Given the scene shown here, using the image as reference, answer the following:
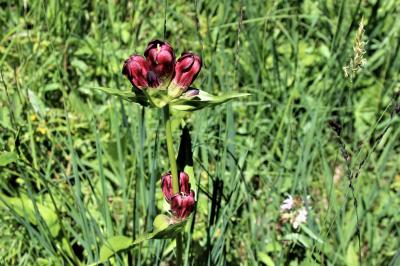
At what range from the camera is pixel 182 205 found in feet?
4.05

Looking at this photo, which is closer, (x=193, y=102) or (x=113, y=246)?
(x=193, y=102)

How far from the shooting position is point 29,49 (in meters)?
2.35

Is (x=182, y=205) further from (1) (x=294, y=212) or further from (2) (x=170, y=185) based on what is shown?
(1) (x=294, y=212)

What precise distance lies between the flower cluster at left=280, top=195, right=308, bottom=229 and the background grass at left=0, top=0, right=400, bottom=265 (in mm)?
39

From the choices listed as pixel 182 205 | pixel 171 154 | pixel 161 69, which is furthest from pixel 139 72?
pixel 182 205

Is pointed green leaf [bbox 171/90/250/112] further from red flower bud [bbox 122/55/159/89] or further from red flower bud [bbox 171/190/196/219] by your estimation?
red flower bud [bbox 171/190/196/219]

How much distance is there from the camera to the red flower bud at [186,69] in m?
1.21

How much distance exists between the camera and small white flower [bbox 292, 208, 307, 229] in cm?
181

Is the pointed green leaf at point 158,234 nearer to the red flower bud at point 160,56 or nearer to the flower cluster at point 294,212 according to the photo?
the red flower bud at point 160,56

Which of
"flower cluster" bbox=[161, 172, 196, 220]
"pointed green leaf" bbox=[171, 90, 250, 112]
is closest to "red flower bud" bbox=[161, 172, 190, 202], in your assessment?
"flower cluster" bbox=[161, 172, 196, 220]

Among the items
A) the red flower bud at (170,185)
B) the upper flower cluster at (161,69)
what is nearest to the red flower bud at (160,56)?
the upper flower cluster at (161,69)

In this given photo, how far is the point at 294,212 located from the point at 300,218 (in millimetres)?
39

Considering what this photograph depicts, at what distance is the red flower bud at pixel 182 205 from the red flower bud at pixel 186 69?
0.72 feet

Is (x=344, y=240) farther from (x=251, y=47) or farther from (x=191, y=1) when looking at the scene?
(x=191, y=1)
